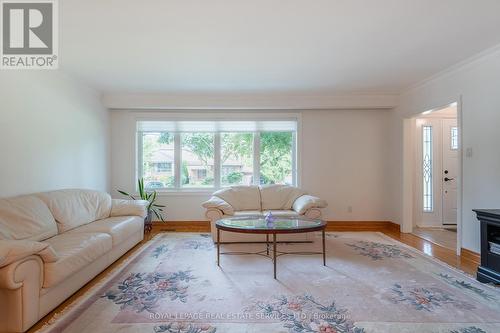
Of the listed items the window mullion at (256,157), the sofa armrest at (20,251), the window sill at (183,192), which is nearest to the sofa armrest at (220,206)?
the window sill at (183,192)

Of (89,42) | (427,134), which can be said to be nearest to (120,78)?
(89,42)

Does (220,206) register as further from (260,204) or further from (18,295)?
(18,295)

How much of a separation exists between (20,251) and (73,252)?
0.58 m

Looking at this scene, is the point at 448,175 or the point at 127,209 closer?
the point at 127,209

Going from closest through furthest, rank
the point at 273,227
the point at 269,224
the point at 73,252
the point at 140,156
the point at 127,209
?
the point at 73,252, the point at 273,227, the point at 269,224, the point at 127,209, the point at 140,156

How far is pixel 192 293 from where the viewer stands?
8.57 ft

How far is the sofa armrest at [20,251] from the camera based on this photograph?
6.07ft

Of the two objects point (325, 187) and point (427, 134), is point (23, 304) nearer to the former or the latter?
point (325, 187)

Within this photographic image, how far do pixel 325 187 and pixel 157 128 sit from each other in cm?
356

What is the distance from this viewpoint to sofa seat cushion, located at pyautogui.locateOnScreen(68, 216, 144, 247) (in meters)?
3.26

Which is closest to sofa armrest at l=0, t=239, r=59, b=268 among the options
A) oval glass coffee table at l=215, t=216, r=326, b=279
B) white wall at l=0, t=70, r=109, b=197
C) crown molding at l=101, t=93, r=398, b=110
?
white wall at l=0, t=70, r=109, b=197

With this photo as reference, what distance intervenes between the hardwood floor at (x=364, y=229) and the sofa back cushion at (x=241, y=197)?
33.0 inches

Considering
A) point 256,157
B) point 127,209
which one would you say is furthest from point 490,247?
point 127,209

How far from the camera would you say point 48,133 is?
3.68 metres
